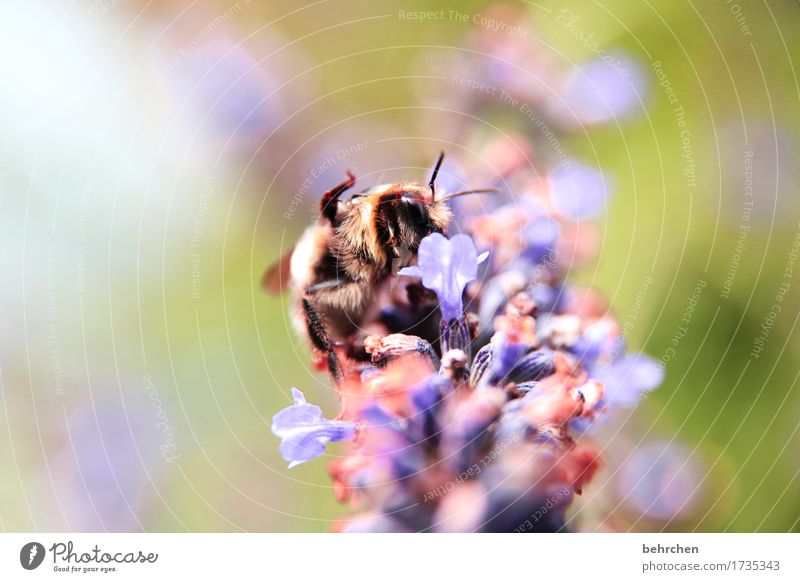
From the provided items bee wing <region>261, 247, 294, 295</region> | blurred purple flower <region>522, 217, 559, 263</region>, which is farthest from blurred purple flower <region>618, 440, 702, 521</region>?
bee wing <region>261, 247, 294, 295</region>

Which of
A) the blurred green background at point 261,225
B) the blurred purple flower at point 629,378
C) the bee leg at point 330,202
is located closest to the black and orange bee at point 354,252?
the bee leg at point 330,202

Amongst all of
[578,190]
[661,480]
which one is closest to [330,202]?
[578,190]

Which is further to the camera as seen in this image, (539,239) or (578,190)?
(578,190)

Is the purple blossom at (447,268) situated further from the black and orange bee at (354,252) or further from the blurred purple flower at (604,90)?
the blurred purple flower at (604,90)

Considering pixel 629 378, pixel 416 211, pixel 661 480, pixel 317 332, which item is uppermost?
pixel 416 211

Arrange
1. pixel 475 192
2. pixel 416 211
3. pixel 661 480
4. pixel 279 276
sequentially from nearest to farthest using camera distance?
1. pixel 416 211
2. pixel 475 192
3. pixel 279 276
4. pixel 661 480

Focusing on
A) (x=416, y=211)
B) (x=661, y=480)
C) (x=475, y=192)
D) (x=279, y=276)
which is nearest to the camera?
(x=416, y=211)

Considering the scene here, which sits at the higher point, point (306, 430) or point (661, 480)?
point (306, 430)

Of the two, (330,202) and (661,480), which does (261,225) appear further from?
(661,480)
